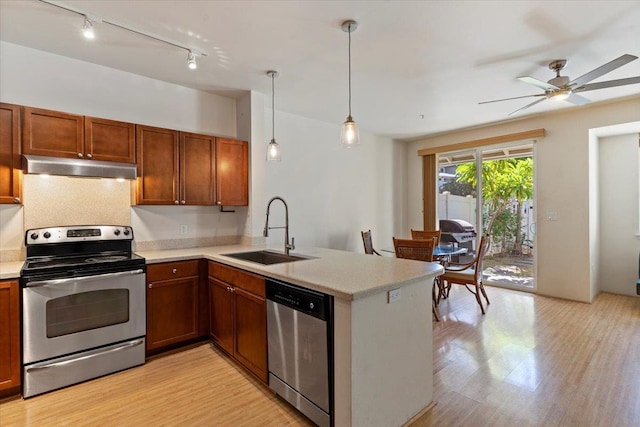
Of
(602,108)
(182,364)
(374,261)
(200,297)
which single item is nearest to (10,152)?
(200,297)

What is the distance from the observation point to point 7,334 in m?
2.10

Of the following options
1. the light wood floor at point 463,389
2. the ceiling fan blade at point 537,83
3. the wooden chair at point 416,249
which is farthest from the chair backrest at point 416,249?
the ceiling fan blade at point 537,83

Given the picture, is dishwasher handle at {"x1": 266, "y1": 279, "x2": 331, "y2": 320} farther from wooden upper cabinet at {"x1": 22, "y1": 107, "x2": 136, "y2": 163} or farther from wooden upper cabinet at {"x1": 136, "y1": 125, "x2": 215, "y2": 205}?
wooden upper cabinet at {"x1": 22, "y1": 107, "x2": 136, "y2": 163}

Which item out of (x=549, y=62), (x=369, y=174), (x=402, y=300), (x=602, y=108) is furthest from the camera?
(x=369, y=174)

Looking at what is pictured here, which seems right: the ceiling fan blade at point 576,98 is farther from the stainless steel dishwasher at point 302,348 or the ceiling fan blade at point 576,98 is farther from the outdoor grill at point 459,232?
the stainless steel dishwasher at point 302,348

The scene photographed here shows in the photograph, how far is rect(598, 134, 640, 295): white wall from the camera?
450cm

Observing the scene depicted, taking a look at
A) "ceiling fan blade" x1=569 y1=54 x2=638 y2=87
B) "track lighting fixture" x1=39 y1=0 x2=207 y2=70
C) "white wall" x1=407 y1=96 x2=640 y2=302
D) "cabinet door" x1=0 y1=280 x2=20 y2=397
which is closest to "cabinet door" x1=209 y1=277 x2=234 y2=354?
"cabinet door" x1=0 y1=280 x2=20 y2=397

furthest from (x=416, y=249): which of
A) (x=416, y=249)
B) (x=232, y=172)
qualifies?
(x=232, y=172)

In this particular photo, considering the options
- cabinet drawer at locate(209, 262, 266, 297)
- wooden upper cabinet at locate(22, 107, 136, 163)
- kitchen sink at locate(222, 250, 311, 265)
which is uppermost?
wooden upper cabinet at locate(22, 107, 136, 163)

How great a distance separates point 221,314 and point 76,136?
1910 mm

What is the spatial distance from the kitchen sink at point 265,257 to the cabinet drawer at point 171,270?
14.2 inches

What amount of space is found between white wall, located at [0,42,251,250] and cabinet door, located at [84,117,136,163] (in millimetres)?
A: 304

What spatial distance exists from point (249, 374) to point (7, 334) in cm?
165

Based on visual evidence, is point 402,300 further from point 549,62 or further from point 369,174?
point 369,174
